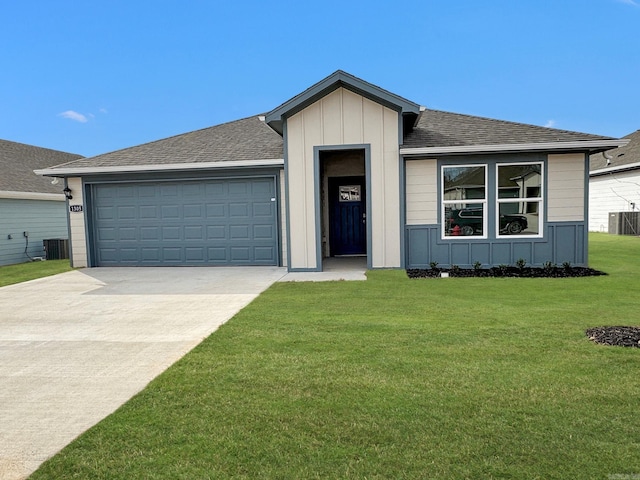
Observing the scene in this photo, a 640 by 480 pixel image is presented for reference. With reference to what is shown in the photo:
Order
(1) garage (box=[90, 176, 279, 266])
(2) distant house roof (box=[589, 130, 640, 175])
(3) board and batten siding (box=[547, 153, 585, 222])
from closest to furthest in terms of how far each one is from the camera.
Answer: (3) board and batten siding (box=[547, 153, 585, 222]) → (1) garage (box=[90, 176, 279, 266]) → (2) distant house roof (box=[589, 130, 640, 175])

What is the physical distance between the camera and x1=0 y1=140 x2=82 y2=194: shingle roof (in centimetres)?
1506

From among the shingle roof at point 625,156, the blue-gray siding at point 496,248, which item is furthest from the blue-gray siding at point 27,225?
the shingle roof at point 625,156

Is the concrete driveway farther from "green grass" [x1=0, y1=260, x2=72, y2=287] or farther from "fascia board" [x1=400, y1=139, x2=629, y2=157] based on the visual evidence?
"fascia board" [x1=400, y1=139, x2=629, y2=157]

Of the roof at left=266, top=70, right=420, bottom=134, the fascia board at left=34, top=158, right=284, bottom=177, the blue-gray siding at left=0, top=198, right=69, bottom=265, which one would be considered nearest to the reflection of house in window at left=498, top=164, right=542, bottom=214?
the roof at left=266, top=70, right=420, bottom=134

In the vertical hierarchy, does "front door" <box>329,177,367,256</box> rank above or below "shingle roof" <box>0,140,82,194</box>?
below

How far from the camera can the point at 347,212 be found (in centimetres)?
1295

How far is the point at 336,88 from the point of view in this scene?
9633 millimetres

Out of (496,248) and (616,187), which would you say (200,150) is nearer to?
(496,248)

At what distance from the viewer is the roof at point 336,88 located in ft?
30.4

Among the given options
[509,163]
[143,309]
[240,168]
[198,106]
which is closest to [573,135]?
[509,163]

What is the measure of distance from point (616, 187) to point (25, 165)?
2651 centimetres

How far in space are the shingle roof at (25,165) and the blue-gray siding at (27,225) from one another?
1.68ft

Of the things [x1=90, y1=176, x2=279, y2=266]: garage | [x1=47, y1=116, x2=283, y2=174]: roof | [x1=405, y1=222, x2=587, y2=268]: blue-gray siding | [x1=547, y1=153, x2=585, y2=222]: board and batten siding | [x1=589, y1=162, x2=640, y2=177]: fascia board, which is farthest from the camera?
[x1=589, y1=162, x2=640, y2=177]: fascia board

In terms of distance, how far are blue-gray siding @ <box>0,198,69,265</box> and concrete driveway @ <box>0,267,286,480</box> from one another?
19.6 ft
